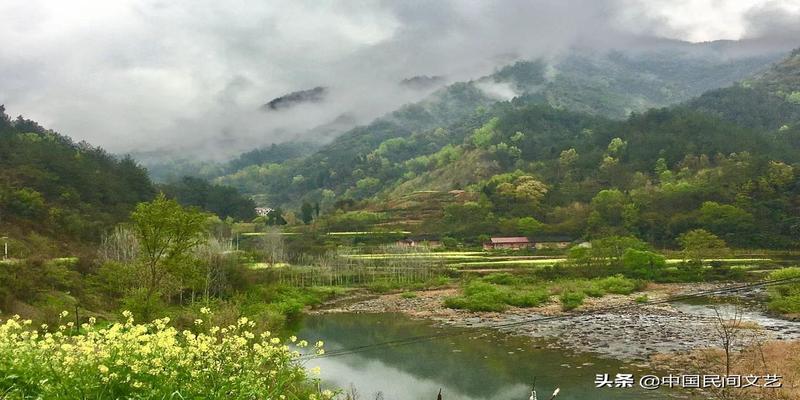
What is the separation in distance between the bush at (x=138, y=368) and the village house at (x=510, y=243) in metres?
63.4

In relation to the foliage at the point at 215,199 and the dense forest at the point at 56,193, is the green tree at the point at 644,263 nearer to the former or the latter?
the dense forest at the point at 56,193

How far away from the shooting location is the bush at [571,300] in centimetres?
3741

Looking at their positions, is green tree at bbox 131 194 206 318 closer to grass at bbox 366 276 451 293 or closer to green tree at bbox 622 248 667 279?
grass at bbox 366 276 451 293

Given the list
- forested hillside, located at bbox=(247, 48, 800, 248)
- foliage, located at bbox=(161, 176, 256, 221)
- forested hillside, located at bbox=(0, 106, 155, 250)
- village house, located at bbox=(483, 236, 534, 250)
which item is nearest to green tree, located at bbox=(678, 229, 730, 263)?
forested hillside, located at bbox=(247, 48, 800, 248)

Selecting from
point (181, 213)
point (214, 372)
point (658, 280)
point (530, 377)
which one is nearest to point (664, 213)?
point (658, 280)

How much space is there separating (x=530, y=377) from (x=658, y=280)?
3209cm

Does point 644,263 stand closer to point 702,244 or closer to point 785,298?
point 702,244

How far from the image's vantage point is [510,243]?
2753 inches

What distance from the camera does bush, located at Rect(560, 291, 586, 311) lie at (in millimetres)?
37406

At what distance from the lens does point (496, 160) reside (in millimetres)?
133875

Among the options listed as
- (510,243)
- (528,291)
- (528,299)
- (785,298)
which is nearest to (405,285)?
(528,291)

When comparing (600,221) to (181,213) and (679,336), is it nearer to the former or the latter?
(679,336)

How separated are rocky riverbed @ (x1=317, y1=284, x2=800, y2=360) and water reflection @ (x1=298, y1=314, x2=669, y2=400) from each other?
1846 mm

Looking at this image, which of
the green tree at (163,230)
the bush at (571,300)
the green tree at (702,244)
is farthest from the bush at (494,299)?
the green tree at (163,230)
